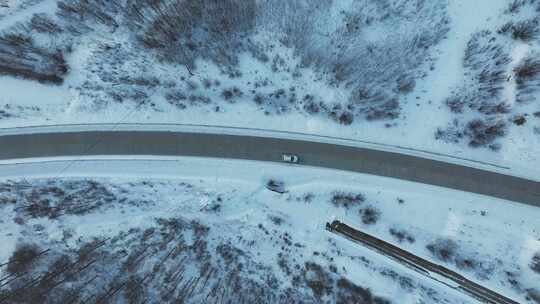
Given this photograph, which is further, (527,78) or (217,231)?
(217,231)

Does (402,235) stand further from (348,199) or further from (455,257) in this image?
(348,199)

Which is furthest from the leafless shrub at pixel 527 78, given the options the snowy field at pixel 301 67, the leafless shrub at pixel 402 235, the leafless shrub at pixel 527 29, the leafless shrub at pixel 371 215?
the leafless shrub at pixel 371 215

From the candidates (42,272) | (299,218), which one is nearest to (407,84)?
(299,218)

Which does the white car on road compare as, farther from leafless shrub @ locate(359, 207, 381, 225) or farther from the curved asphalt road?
leafless shrub @ locate(359, 207, 381, 225)

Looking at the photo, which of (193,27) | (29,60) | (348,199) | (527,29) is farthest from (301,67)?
(29,60)

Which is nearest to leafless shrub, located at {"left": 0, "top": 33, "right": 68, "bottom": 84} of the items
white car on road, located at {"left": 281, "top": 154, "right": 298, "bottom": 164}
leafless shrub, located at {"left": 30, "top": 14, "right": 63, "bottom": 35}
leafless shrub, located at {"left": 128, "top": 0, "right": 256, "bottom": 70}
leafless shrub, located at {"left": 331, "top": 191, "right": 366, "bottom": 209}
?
leafless shrub, located at {"left": 30, "top": 14, "right": 63, "bottom": 35}

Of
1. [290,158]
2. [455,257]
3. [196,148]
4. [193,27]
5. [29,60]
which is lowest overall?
[455,257]
